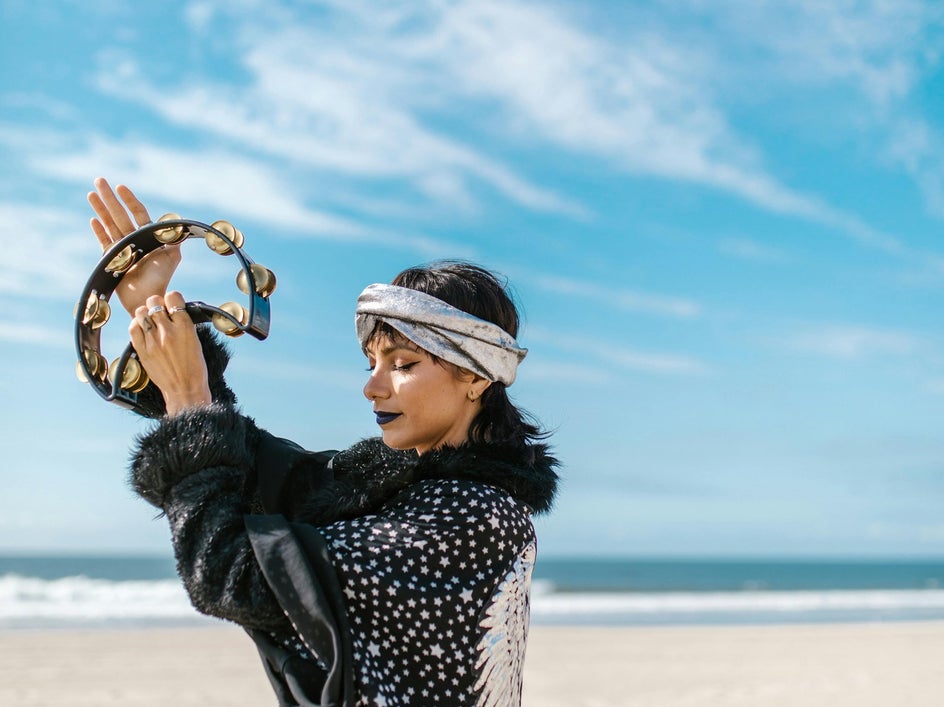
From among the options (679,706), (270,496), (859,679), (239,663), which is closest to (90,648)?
(239,663)

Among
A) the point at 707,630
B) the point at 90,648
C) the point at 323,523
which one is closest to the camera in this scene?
the point at 323,523

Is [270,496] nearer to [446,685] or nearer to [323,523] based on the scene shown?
[323,523]

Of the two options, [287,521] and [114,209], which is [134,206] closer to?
[114,209]

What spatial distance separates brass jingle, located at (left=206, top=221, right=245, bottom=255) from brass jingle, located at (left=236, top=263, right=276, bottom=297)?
6 centimetres

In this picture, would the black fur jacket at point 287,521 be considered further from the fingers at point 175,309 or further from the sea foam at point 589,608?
the sea foam at point 589,608

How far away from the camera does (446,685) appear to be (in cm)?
185

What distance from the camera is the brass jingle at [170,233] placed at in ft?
6.72

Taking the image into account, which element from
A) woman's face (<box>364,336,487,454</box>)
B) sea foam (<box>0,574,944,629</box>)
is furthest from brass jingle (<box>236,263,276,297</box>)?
sea foam (<box>0,574,944,629</box>)

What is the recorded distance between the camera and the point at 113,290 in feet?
7.02

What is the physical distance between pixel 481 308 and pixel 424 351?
16 centimetres

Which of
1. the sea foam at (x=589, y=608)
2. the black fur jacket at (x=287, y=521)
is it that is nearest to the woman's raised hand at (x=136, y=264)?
the black fur jacket at (x=287, y=521)

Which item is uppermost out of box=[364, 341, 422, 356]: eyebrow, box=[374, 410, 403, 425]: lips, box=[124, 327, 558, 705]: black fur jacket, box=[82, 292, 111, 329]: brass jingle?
box=[82, 292, 111, 329]: brass jingle

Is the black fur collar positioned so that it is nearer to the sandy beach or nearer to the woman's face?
the woman's face

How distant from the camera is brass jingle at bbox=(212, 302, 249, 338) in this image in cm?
199
